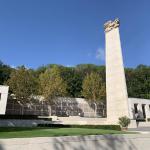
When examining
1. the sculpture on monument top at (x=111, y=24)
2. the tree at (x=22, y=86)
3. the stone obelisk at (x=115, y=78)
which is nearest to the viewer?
the stone obelisk at (x=115, y=78)

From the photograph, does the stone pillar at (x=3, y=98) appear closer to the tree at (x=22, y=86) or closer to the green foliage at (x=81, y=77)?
the tree at (x=22, y=86)

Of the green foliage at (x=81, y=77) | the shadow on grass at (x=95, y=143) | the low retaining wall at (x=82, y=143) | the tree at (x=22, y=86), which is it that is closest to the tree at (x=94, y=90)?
the green foliage at (x=81, y=77)

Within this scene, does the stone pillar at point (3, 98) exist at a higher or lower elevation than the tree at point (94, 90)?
lower

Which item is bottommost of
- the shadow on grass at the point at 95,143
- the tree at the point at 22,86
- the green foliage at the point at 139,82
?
the shadow on grass at the point at 95,143

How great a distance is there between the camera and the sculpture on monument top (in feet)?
110

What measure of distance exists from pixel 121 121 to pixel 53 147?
19432mm

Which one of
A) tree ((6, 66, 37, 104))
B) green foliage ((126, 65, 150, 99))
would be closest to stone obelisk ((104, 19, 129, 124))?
tree ((6, 66, 37, 104))

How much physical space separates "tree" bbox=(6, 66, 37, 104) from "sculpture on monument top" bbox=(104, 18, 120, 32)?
50.6 ft

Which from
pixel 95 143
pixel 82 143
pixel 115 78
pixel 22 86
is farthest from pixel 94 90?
pixel 82 143

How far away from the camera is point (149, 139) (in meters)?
12.3

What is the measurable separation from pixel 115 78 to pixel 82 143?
2283 centimetres

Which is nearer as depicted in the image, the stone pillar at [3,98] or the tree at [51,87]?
the stone pillar at [3,98]

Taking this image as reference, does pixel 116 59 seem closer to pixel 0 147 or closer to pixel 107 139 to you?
pixel 107 139

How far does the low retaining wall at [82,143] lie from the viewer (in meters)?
8.41
